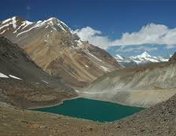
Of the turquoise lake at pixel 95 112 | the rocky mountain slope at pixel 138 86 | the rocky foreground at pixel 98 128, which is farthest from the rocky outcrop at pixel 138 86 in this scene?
the rocky foreground at pixel 98 128

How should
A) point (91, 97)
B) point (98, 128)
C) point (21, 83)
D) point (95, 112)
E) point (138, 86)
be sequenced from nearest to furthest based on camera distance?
point (98, 128) < point (95, 112) < point (21, 83) < point (138, 86) < point (91, 97)

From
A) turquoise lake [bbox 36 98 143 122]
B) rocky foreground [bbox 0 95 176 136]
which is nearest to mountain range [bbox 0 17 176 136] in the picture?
rocky foreground [bbox 0 95 176 136]

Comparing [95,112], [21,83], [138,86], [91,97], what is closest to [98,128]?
[95,112]

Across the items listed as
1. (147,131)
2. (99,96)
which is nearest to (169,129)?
(147,131)

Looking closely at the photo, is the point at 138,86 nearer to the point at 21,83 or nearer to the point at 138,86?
the point at 138,86

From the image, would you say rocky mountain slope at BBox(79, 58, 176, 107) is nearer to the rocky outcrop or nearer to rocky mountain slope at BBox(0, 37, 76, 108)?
the rocky outcrop

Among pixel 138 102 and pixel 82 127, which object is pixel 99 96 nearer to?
pixel 138 102
